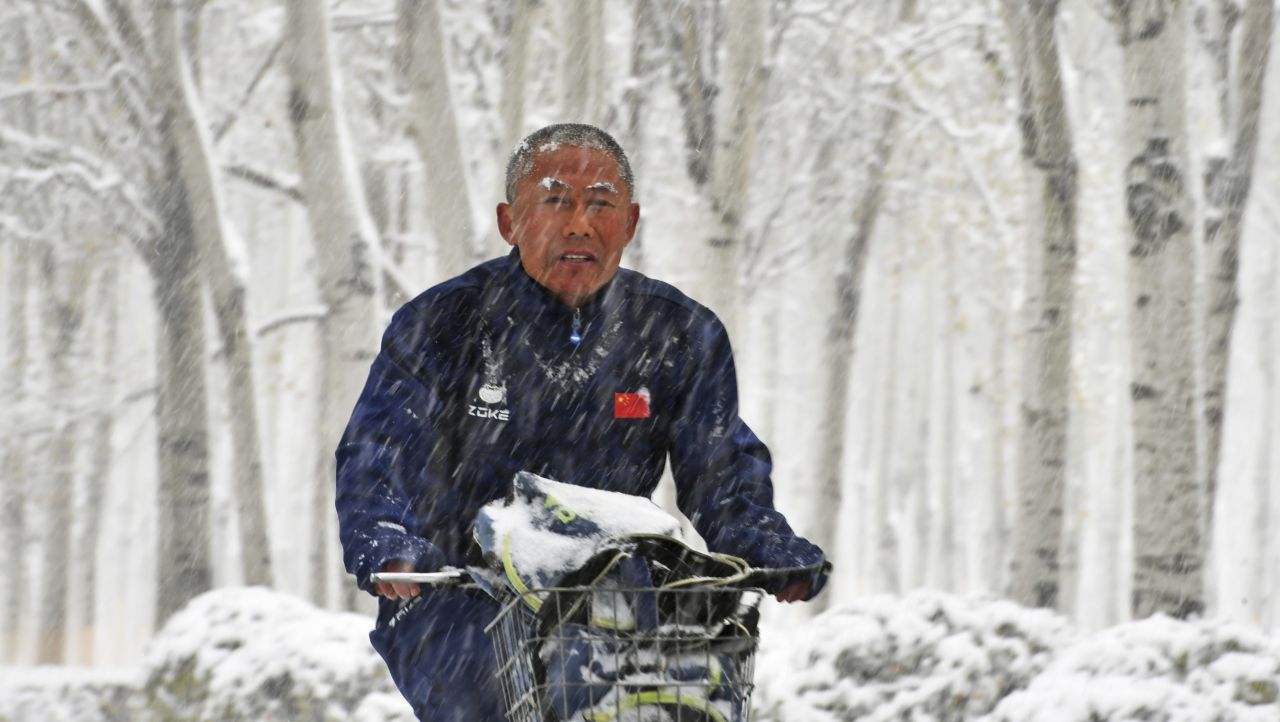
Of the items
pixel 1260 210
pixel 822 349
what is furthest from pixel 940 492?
pixel 822 349

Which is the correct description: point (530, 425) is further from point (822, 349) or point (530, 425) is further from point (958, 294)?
point (958, 294)

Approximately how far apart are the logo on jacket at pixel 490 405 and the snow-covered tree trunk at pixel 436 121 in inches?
395

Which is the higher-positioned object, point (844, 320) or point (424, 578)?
point (844, 320)

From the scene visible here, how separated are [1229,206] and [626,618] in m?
13.1

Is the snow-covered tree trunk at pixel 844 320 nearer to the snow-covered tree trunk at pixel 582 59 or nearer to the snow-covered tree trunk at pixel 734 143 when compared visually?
the snow-covered tree trunk at pixel 734 143

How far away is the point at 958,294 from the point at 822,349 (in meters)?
6.48

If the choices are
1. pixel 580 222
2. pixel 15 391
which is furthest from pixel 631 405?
pixel 15 391

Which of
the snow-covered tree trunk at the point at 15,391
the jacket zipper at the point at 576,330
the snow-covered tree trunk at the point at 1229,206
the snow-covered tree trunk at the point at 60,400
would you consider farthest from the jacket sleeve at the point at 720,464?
the snow-covered tree trunk at the point at 60,400

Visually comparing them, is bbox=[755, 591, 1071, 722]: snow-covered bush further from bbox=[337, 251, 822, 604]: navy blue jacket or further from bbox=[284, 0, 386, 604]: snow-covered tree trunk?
bbox=[337, 251, 822, 604]: navy blue jacket

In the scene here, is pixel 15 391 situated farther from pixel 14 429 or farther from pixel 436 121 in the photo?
pixel 436 121

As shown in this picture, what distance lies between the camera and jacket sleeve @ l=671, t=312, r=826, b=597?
11.7 ft

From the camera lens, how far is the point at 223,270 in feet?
51.3

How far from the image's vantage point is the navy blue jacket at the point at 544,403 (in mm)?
3760

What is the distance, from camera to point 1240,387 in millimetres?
35812
